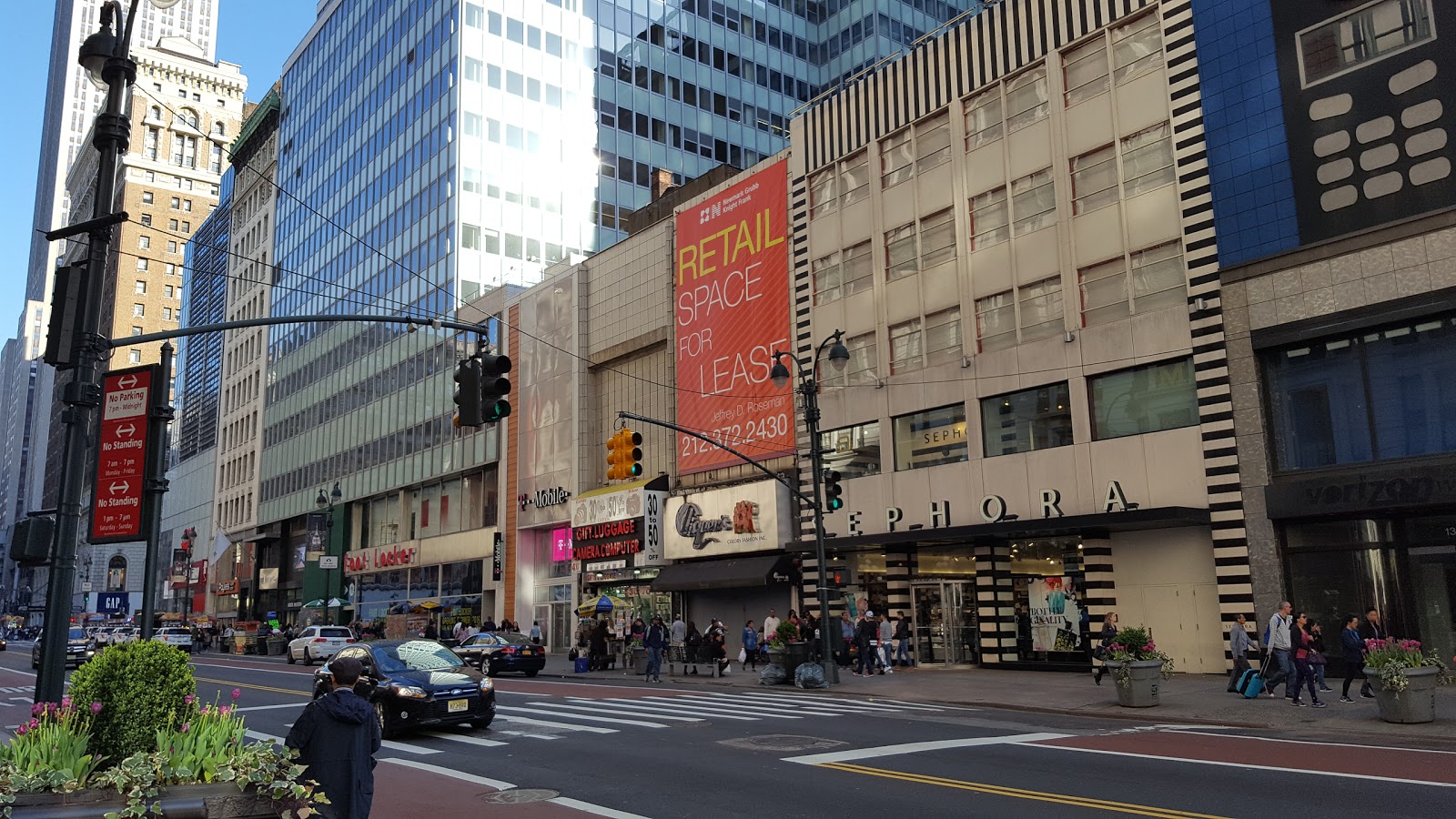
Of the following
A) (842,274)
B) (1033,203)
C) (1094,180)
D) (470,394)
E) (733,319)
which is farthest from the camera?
(733,319)

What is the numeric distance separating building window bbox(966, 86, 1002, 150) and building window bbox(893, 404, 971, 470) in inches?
322

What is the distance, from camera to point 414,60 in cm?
6681

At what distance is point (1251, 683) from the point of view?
65.8ft

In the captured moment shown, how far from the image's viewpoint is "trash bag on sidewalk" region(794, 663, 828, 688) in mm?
25422

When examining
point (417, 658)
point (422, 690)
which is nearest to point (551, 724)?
point (422, 690)

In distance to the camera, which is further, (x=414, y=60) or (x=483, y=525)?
(x=414, y=60)

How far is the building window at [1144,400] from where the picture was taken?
26.3 metres

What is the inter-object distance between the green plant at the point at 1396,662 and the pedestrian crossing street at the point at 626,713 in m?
A: 7.52

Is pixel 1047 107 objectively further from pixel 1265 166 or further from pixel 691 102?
pixel 691 102

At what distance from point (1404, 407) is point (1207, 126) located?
830 centimetres

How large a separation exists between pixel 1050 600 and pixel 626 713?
47.8 feet

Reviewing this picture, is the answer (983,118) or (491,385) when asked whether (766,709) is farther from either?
(983,118)

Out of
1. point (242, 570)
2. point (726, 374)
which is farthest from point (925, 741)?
point (242, 570)

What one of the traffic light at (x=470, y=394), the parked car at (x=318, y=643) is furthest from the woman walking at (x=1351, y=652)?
the parked car at (x=318, y=643)
